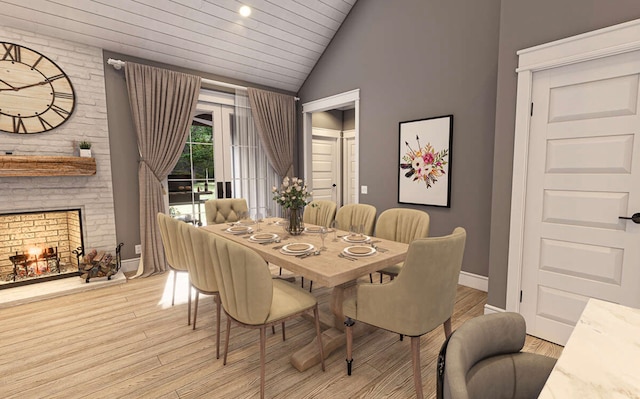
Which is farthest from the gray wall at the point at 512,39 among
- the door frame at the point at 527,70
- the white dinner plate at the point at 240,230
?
the white dinner plate at the point at 240,230

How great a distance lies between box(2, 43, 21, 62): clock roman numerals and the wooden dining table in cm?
295

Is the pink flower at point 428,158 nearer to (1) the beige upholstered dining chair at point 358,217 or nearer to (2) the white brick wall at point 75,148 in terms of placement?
(1) the beige upholstered dining chair at point 358,217

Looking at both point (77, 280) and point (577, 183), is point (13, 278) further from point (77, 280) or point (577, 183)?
point (577, 183)

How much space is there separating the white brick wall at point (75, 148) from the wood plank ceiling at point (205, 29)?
0.15 metres

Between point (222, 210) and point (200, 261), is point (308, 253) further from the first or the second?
point (222, 210)

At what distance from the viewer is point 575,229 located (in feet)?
7.27

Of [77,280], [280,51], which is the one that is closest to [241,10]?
[280,51]

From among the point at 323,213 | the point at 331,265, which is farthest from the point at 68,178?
the point at 331,265

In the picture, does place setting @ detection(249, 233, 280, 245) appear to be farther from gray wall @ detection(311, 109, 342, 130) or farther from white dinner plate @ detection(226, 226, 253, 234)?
gray wall @ detection(311, 109, 342, 130)

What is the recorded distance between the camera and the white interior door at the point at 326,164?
20.3 ft

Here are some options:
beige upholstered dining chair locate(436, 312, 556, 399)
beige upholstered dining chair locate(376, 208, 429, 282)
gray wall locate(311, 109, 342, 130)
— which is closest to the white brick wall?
beige upholstered dining chair locate(376, 208, 429, 282)

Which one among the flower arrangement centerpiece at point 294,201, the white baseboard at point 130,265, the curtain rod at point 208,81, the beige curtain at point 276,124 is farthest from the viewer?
the beige curtain at point 276,124

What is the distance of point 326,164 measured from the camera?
6.43 metres

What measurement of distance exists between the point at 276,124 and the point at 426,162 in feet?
8.51
